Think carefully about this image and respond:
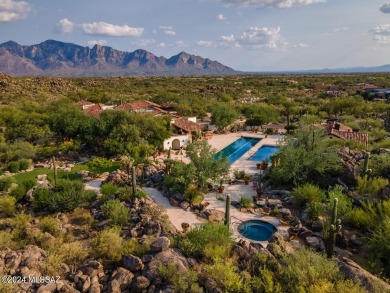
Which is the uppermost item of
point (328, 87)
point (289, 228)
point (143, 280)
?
point (328, 87)

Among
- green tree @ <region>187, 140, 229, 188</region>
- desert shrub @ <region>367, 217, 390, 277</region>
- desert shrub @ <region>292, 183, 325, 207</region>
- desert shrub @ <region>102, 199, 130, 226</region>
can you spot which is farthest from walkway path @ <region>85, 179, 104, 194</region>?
desert shrub @ <region>367, 217, 390, 277</region>

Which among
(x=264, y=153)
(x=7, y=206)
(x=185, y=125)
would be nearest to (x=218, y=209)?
(x=7, y=206)

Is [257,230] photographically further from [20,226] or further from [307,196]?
[20,226]

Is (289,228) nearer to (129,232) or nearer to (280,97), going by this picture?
(129,232)

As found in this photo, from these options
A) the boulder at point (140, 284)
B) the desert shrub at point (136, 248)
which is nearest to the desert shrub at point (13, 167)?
the desert shrub at point (136, 248)

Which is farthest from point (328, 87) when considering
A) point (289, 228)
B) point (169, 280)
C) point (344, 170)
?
point (169, 280)

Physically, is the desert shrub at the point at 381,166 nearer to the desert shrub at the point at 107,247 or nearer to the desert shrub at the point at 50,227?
the desert shrub at the point at 107,247
